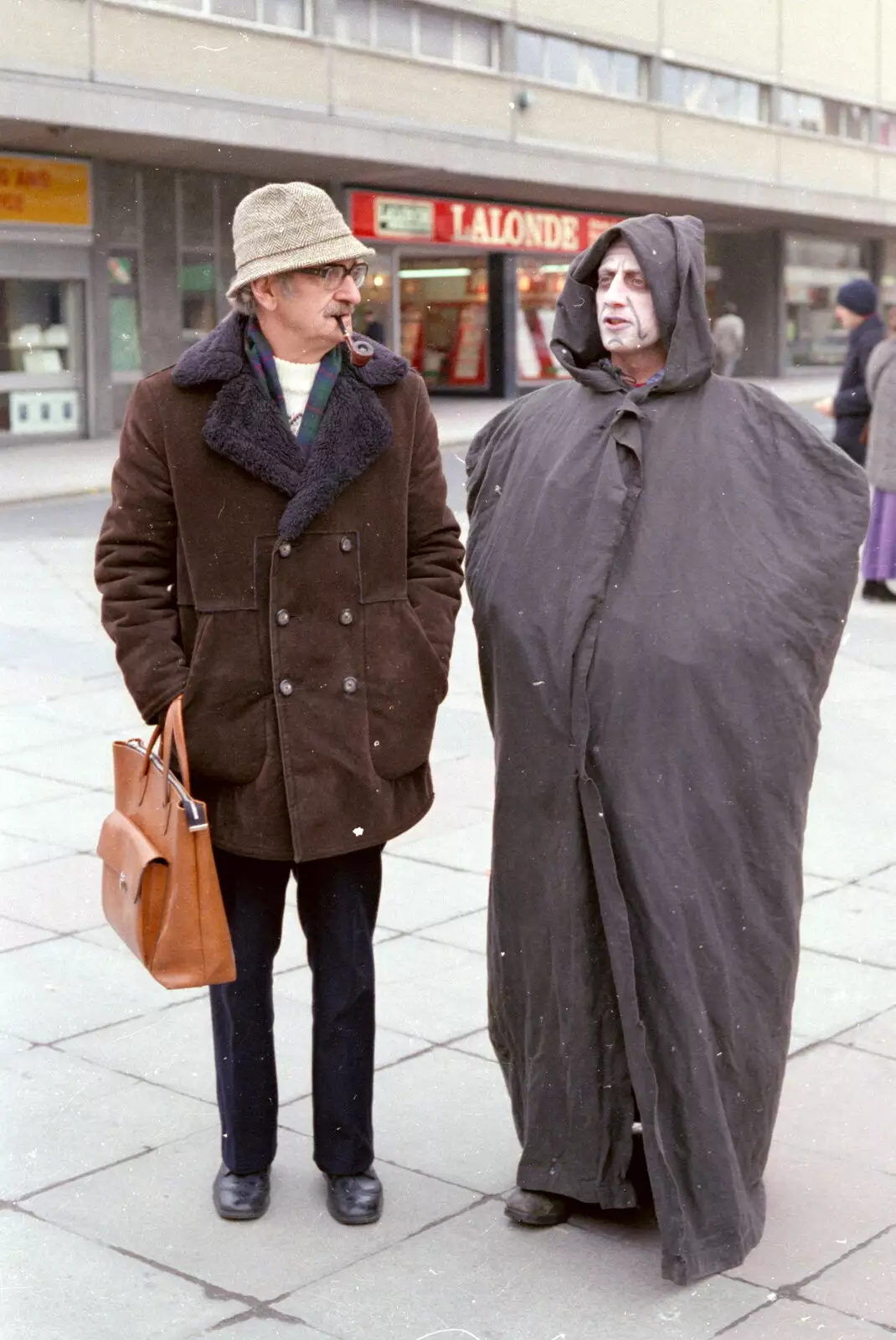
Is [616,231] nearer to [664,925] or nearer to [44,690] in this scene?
[664,925]

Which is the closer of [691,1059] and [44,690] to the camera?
[691,1059]

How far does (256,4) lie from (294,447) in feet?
77.0

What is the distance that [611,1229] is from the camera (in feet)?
11.2

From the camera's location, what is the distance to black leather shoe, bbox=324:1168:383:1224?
135 inches

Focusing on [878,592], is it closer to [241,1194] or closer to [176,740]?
[241,1194]

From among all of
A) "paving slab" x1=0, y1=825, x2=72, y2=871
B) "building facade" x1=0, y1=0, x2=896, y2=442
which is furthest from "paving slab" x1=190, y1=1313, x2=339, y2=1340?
"building facade" x1=0, y1=0, x2=896, y2=442

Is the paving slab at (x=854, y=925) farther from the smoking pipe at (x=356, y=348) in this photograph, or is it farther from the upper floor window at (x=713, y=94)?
the upper floor window at (x=713, y=94)

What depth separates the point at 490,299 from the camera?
33.6 metres

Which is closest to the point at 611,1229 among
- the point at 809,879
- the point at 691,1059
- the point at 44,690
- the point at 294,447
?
the point at 691,1059

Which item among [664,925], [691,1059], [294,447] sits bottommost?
[691,1059]

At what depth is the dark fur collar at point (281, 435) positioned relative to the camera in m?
3.25

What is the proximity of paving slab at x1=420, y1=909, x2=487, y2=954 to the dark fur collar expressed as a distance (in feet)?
6.60

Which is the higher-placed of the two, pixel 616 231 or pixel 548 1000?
pixel 616 231

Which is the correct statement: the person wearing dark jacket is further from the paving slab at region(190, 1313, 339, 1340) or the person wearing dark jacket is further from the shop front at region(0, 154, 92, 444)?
the shop front at region(0, 154, 92, 444)
